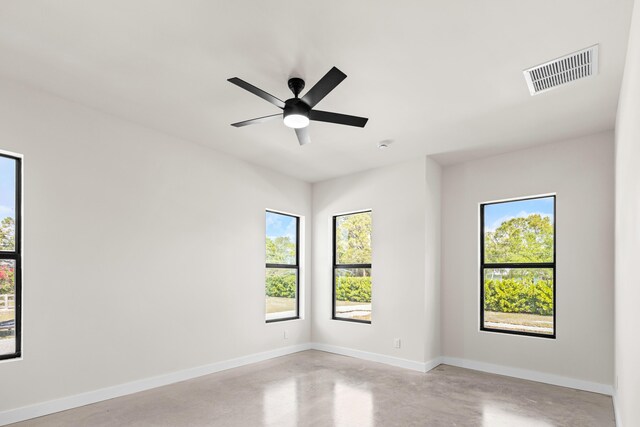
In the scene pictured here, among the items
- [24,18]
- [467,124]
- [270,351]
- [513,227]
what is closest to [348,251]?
[270,351]

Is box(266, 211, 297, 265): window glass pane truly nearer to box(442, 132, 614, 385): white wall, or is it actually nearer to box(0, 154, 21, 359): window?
box(442, 132, 614, 385): white wall

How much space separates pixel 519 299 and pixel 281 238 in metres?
3.32

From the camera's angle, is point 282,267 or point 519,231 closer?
point 519,231

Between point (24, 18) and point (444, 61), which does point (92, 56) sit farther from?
point (444, 61)

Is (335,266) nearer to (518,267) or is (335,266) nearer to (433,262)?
(433,262)

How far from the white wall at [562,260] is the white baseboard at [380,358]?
1.69 feet

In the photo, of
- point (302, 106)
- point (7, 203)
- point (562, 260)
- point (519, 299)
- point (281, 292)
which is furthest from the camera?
point (281, 292)

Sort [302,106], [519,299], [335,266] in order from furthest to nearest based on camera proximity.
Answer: [335,266]
[519,299]
[302,106]

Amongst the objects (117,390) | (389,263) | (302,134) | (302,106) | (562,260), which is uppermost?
(302,106)

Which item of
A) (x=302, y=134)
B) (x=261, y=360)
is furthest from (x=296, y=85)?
(x=261, y=360)

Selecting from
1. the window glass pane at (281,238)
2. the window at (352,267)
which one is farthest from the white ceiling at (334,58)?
the window at (352,267)

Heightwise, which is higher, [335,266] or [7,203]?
[7,203]

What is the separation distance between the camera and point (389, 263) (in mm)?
5332

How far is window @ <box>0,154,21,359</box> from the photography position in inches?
124
